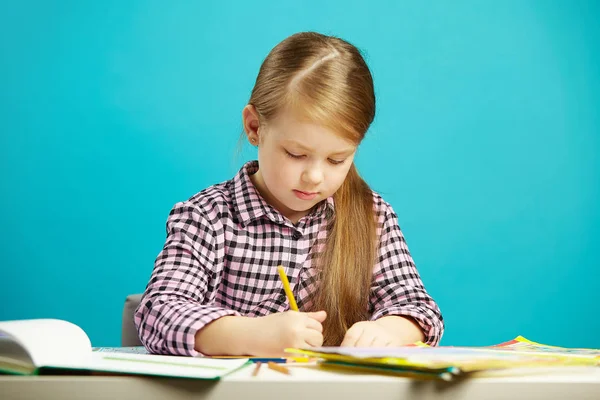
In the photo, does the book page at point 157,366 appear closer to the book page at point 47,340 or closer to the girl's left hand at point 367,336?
the book page at point 47,340

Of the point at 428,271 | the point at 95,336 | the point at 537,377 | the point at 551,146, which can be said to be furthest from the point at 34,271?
the point at 537,377

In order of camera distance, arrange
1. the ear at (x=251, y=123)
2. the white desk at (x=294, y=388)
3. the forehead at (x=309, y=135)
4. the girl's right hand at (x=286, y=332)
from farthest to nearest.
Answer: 1. the ear at (x=251, y=123)
2. the forehead at (x=309, y=135)
3. the girl's right hand at (x=286, y=332)
4. the white desk at (x=294, y=388)

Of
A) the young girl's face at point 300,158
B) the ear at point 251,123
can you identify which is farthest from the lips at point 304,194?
the ear at point 251,123

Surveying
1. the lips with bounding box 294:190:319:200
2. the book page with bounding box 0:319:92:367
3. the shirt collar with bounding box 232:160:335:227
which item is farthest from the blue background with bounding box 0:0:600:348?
the book page with bounding box 0:319:92:367

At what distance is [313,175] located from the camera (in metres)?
0.89

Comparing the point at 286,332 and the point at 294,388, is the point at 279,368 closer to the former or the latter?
the point at 294,388

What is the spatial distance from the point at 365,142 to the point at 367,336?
1.17 metres

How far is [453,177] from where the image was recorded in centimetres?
200

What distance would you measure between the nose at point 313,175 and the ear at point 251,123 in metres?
0.13

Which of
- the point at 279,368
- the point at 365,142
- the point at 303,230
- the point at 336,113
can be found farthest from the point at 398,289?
the point at 365,142

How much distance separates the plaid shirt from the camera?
93cm

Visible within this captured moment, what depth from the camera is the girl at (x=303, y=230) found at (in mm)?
890

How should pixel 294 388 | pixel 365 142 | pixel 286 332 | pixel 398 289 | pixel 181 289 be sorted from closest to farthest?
pixel 294 388
pixel 286 332
pixel 181 289
pixel 398 289
pixel 365 142

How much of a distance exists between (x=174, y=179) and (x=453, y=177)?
0.75 metres
